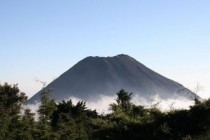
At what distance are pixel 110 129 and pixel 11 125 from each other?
46.5 feet

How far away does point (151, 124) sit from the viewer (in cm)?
1583

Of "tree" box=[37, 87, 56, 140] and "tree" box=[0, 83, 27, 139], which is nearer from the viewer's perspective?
"tree" box=[37, 87, 56, 140]

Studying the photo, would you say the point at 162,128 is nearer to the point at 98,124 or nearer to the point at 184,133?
the point at 184,133

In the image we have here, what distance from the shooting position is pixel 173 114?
1566 cm

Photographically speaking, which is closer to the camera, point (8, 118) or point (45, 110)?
point (45, 110)

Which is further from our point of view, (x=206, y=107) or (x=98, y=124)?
(x=98, y=124)

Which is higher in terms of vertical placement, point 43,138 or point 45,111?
point 45,111

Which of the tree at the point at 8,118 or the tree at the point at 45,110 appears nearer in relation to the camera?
the tree at the point at 45,110

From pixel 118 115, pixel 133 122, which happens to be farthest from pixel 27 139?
pixel 133 122

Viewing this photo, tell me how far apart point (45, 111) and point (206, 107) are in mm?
11389

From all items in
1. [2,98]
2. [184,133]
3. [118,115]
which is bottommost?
[184,133]

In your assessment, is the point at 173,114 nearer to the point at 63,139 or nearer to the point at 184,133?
the point at 184,133

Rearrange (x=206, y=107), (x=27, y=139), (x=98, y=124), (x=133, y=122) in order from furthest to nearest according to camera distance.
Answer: (x=27, y=139) < (x=98, y=124) < (x=133, y=122) < (x=206, y=107)

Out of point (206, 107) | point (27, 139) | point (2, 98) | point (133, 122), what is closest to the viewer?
point (206, 107)
